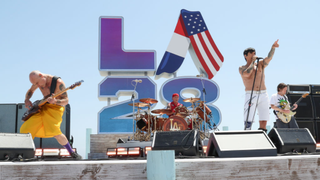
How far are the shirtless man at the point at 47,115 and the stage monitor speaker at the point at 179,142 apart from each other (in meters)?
1.65

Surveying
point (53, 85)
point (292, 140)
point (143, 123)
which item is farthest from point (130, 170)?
point (143, 123)

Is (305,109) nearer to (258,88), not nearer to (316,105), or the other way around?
(316,105)

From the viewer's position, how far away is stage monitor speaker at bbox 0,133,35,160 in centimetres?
282

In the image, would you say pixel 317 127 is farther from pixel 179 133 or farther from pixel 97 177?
pixel 97 177

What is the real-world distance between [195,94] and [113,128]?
383cm

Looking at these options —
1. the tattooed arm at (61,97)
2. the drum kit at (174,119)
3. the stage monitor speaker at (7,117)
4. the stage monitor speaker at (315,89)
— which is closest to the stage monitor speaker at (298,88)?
the stage monitor speaker at (315,89)

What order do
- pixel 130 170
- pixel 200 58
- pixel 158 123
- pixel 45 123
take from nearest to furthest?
pixel 130 170 < pixel 45 123 < pixel 158 123 < pixel 200 58

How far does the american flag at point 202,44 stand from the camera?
12703 mm

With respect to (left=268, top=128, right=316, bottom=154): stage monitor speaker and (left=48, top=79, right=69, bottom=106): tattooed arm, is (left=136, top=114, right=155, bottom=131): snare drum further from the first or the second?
(left=268, top=128, right=316, bottom=154): stage monitor speaker

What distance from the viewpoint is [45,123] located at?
439 centimetres

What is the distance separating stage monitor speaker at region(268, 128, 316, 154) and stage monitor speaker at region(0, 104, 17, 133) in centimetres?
677

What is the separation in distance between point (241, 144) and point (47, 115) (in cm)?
308

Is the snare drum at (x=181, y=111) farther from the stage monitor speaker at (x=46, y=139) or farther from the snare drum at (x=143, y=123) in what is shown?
the stage monitor speaker at (x=46, y=139)

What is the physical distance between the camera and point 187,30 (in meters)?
12.9
